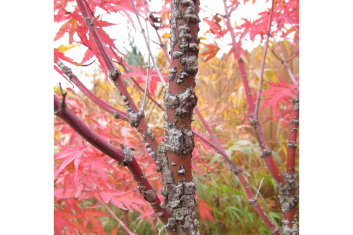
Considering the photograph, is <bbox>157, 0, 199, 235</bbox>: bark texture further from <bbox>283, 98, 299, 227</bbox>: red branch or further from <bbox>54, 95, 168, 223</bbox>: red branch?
<bbox>283, 98, 299, 227</bbox>: red branch

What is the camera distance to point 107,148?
1.07 feet

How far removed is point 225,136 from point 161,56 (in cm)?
49

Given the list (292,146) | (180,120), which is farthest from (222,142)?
(180,120)

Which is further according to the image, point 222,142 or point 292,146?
point 222,142

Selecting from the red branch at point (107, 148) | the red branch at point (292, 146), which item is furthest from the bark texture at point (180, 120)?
the red branch at point (292, 146)

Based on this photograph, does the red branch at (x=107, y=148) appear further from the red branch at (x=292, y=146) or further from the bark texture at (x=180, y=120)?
the red branch at (x=292, y=146)

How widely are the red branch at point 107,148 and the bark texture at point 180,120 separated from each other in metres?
0.02

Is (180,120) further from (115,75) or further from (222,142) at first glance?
(222,142)

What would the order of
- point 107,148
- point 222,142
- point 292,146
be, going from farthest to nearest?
point 222,142
point 292,146
point 107,148

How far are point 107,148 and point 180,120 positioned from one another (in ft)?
0.31

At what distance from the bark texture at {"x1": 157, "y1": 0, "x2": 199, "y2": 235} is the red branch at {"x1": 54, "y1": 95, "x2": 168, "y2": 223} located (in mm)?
15
